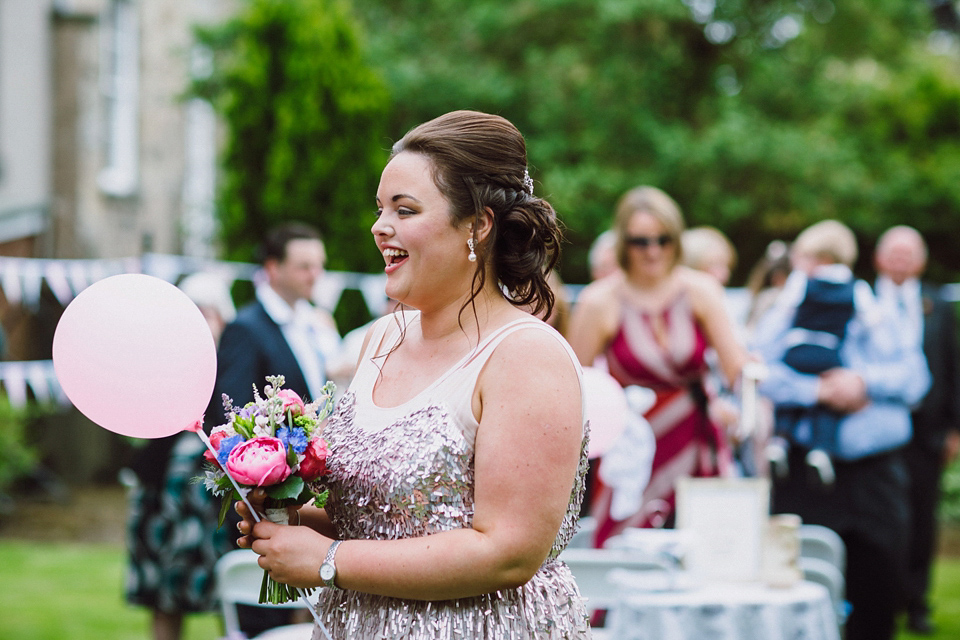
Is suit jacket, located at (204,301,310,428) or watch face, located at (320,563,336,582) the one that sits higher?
suit jacket, located at (204,301,310,428)

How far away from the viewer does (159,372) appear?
1.97m

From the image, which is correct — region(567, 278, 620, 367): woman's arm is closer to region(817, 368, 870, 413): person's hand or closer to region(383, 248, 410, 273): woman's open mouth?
region(817, 368, 870, 413): person's hand

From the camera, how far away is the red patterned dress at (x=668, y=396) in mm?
4527

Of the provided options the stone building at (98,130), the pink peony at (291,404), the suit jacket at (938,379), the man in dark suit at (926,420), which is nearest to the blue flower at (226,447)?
the pink peony at (291,404)

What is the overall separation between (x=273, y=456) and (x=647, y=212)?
9.94 feet

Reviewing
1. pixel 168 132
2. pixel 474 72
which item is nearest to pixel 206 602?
pixel 474 72

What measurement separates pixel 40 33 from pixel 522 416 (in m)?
12.4

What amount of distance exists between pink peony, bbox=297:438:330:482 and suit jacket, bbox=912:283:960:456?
570 centimetres

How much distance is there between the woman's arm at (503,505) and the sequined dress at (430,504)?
6cm

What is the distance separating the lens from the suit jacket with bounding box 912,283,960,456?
6668 mm

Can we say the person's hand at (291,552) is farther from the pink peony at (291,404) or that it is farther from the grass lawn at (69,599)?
the grass lawn at (69,599)

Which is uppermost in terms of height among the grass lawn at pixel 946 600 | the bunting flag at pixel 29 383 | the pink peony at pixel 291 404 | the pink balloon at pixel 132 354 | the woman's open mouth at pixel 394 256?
the woman's open mouth at pixel 394 256

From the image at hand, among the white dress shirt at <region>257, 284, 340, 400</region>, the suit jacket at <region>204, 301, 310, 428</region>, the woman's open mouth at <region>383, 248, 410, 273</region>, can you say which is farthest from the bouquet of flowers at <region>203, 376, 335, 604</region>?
the white dress shirt at <region>257, 284, 340, 400</region>

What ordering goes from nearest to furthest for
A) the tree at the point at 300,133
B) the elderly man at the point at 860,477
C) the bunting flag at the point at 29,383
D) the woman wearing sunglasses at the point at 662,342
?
the woman wearing sunglasses at the point at 662,342, the elderly man at the point at 860,477, the bunting flag at the point at 29,383, the tree at the point at 300,133
